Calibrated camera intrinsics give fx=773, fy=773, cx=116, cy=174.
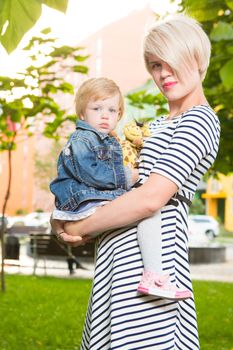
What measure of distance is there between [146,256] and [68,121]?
26.2 feet

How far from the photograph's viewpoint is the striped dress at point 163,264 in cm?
212

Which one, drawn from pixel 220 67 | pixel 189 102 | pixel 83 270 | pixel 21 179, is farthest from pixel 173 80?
pixel 21 179

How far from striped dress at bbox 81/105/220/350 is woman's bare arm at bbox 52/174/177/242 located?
0.10ft

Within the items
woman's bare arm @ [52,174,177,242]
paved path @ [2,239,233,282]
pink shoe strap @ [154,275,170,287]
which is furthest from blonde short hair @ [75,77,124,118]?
paved path @ [2,239,233,282]

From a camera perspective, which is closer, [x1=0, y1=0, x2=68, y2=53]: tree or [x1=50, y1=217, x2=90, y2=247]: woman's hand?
[x1=0, y1=0, x2=68, y2=53]: tree

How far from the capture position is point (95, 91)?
2.22m

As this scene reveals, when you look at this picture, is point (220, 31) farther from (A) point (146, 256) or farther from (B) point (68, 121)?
(B) point (68, 121)

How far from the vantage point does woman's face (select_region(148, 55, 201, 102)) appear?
2164 millimetres

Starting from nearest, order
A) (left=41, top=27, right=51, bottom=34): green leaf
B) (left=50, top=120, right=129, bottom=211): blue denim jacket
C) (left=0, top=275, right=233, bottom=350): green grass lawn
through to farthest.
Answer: (left=50, top=120, right=129, bottom=211): blue denim jacket < (left=0, top=275, right=233, bottom=350): green grass lawn < (left=41, top=27, right=51, bottom=34): green leaf

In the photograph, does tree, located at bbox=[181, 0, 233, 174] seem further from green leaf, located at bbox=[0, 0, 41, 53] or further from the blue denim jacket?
green leaf, located at bbox=[0, 0, 41, 53]

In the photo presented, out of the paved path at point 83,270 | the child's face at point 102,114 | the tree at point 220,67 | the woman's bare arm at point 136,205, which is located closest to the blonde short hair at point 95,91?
the child's face at point 102,114

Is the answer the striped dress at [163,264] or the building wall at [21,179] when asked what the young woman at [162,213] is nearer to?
the striped dress at [163,264]

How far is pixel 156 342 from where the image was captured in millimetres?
2121

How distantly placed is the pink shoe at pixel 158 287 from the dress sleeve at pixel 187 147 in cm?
25
